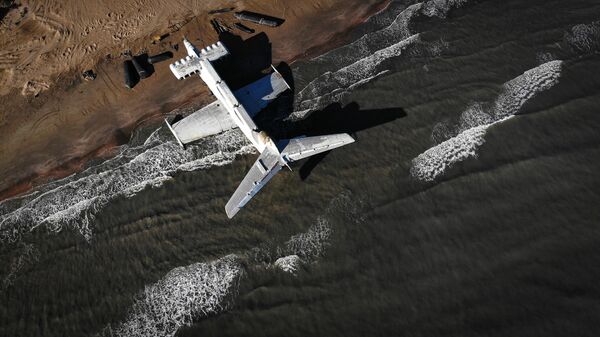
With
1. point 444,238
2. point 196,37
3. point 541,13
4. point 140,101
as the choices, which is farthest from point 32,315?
point 541,13

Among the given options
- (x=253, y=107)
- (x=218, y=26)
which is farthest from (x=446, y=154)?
(x=218, y=26)

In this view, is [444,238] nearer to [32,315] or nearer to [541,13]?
[541,13]

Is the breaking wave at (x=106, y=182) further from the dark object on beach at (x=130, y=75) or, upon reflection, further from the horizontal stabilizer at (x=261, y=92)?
the dark object on beach at (x=130, y=75)

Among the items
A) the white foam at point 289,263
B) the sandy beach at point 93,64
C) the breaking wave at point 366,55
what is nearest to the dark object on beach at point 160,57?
the sandy beach at point 93,64

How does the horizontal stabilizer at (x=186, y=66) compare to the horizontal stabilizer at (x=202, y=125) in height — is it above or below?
above

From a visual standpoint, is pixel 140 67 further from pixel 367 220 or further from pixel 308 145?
pixel 367 220
